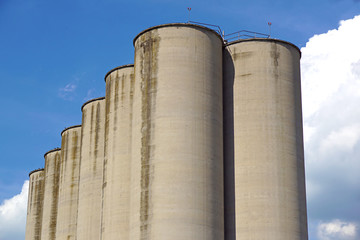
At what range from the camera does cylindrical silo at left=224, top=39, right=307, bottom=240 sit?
4025cm

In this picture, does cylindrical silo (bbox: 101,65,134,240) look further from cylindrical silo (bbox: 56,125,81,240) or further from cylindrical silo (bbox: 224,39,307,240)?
cylindrical silo (bbox: 56,125,81,240)

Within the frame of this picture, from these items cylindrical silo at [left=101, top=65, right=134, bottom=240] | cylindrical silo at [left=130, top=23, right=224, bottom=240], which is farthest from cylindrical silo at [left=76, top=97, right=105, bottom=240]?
cylindrical silo at [left=130, top=23, right=224, bottom=240]

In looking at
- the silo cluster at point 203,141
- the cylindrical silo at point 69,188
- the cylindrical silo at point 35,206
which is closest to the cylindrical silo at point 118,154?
the silo cluster at point 203,141

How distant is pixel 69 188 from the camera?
55.0 meters

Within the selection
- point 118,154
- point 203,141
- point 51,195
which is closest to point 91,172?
point 118,154

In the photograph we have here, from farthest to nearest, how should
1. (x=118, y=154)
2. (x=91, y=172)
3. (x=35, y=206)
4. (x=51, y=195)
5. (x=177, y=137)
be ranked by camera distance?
1. (x=35, y=206)
2. (x=51, y=195)
3. (x=91, y=172)
4. (x=118, y=154)
5. (x=177, y=137)

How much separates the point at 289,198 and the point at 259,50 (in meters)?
10.6

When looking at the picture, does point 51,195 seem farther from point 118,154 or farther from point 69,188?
point 118,154

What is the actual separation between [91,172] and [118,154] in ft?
20.1

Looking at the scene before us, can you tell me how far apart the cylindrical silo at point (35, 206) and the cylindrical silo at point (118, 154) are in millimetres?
22872

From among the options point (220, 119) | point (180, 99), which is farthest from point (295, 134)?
point (180, 99)

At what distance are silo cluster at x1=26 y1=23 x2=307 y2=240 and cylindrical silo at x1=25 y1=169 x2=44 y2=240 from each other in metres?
20.6

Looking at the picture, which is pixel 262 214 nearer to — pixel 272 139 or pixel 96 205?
pixel 272 139

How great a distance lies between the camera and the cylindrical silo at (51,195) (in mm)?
58625
